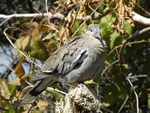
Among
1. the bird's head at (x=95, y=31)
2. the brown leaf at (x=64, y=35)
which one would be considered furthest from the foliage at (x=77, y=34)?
the bird's head at (x=95, y=31)

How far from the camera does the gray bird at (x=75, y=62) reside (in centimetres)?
366

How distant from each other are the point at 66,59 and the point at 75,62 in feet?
0.43

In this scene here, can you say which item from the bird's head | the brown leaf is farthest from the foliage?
the bird's head

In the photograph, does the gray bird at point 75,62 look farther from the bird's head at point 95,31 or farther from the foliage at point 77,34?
the foliage at point 77,34

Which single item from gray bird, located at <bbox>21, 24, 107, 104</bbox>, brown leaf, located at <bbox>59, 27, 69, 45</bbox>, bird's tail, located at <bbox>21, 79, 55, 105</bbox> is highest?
brown leaf, located at <bbox>59, 27, 69, 45</bbox>

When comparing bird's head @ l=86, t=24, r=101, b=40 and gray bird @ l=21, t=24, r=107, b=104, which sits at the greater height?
bird's head @ l=86, t=24, r=101, b=40

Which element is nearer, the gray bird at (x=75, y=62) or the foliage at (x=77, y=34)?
the gray bird at (x=75, y=62)

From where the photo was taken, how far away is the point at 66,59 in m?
3.85

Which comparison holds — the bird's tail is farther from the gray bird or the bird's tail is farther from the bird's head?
the bird's head

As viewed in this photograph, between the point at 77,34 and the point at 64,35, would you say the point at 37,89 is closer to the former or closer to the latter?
the point at 64,35

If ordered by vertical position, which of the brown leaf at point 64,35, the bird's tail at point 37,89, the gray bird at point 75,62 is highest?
the brown leaf at point 64,35

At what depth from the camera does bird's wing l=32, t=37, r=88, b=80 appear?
3.75 meters

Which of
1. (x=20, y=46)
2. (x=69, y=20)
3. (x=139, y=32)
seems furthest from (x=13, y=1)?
(x=139, y=32)

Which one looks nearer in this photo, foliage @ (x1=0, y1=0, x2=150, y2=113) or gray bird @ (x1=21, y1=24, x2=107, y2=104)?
gray bird @ (x1=21, y1=24, x2=107, y2=104)
